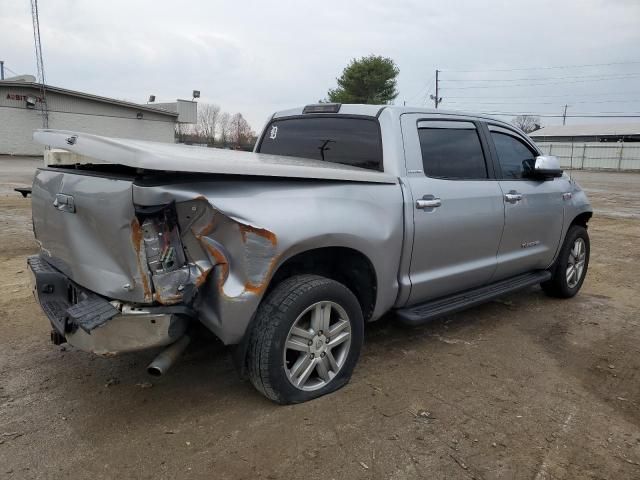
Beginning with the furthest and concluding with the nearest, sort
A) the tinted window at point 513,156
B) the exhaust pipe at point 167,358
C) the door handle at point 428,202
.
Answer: the tinted window at point 513,156, the door handle at point 428,202, the exhaust pipe at point 167,358

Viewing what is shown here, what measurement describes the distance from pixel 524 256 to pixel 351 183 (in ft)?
7.34

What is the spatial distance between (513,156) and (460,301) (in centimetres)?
157

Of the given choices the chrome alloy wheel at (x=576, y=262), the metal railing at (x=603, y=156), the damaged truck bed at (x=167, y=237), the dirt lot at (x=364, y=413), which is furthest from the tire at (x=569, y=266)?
the metal railing at (x=603, y=156)

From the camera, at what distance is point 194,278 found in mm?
2584

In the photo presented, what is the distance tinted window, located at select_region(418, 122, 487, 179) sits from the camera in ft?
12.3

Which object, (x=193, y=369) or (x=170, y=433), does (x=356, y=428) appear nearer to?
(x=170, y=433)

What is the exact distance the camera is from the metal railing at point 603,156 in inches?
1650

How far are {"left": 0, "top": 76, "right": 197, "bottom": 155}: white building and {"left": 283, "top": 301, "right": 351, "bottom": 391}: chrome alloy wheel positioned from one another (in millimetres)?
31969

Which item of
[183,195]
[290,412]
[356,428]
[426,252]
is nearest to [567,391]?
[426,252]

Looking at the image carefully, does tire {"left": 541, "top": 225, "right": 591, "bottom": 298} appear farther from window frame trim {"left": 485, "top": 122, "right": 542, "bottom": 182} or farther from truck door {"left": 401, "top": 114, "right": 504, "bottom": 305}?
truck door {"left": 401, "top": 114, "right": 504, "bottom": 305}

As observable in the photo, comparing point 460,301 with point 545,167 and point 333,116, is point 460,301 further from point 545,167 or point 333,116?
point 333,116

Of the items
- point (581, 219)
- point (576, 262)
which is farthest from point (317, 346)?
point (581, 219)

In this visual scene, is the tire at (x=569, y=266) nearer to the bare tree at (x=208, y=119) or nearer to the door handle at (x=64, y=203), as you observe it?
the door handle at (x=64, y=203)

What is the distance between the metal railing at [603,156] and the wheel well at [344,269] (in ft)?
140
